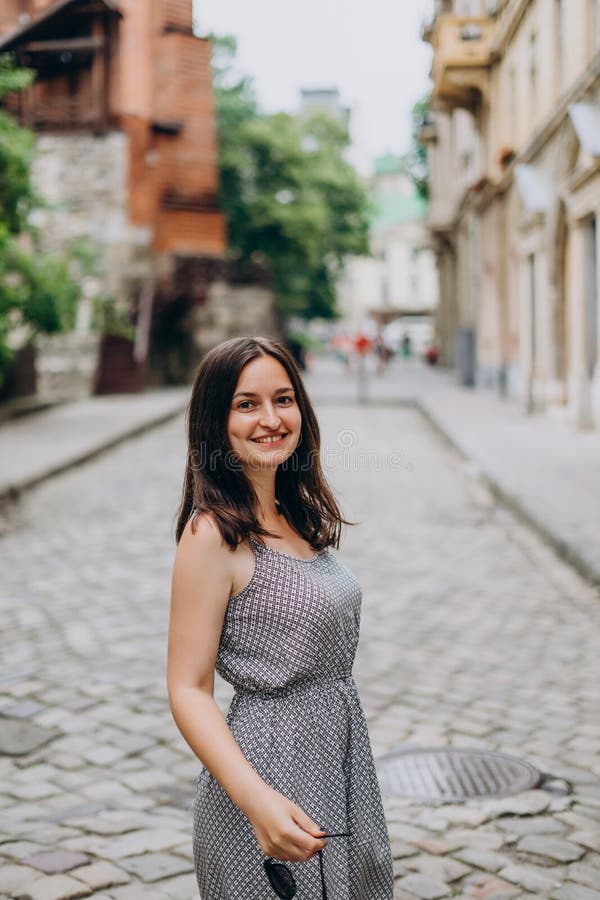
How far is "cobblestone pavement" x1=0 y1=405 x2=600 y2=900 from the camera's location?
349 cm

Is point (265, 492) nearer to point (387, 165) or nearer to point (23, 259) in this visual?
point (23, 259)

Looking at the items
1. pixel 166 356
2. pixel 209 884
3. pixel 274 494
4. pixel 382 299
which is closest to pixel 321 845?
pixel 209 884

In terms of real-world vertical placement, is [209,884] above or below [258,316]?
below

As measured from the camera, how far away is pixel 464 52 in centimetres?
2522

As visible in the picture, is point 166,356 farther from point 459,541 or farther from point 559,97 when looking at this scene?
point 459,541

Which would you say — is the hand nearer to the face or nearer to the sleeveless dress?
the sleeveless dress

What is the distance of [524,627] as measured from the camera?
21.4 ft

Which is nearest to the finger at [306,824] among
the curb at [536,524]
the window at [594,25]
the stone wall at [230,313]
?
the curb at [536,524]

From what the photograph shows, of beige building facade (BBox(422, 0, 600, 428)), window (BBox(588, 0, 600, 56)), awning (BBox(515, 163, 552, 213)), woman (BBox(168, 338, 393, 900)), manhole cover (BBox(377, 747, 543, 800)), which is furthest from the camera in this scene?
awning (BBox(515, 163, 552, 213))

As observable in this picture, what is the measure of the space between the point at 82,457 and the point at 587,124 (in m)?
8.34

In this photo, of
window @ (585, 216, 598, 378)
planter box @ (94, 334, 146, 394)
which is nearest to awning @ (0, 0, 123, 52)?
planter box @ (94, 334, 146, 394)

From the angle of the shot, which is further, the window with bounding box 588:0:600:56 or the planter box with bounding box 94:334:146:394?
the planter box with bounding box 94:334:146:394

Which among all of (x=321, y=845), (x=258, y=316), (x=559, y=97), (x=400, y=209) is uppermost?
(x=400, y=209)

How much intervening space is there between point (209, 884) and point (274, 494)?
32.0 inches
